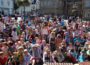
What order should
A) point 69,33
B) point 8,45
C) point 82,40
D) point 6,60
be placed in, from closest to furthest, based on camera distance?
point 6,60 < point 8,45 < point 82,40 < point 69,33

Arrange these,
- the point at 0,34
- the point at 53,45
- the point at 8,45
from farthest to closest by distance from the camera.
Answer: the point at 0,34, the point at 53,45, the point at 8,45

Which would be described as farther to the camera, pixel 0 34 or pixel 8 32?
pixel 8 32

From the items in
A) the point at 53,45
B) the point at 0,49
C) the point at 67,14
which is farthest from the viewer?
the point at 67,14

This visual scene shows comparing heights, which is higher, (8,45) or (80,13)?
(8,45)

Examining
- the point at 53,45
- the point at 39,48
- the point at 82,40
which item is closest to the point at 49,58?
the point at 39,48

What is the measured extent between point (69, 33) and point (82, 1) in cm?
3746

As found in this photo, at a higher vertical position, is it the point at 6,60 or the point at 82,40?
the point at 6,60

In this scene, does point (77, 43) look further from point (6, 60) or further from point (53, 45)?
point (6, 60)

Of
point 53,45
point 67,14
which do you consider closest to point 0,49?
point 53,45

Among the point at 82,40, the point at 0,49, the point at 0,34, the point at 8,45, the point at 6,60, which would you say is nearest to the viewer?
the point at 6,60

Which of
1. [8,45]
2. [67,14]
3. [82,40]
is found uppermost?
[8,45]

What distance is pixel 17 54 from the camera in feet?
48.6

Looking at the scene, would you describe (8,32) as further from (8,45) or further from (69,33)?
(8,45)

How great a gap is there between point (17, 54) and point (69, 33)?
11.5m
